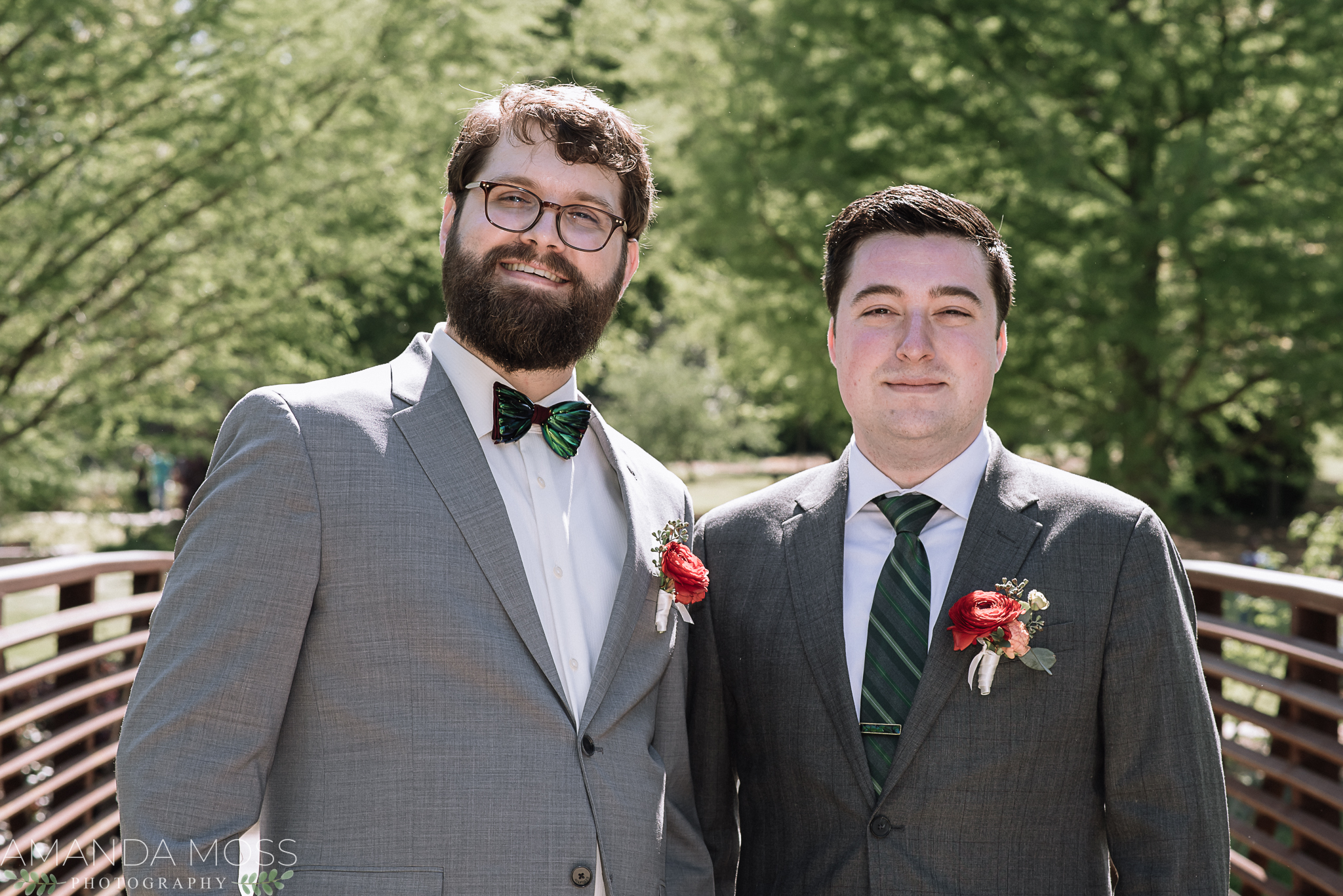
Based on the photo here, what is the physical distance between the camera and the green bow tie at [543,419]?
2455 mm

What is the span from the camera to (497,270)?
2.55m

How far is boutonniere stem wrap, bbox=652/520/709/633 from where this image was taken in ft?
8.18

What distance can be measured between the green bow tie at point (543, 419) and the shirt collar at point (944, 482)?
698 millimetres

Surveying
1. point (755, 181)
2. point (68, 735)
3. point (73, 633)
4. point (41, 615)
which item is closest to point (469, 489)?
point (68, 735)

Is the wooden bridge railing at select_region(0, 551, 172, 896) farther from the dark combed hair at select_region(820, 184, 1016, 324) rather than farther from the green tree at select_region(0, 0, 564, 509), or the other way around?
the green tree at select_region(0, 0, 564, 509)

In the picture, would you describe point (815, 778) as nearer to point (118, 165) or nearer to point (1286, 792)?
point (1286, 792)

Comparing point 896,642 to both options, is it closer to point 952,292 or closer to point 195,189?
point 952,292

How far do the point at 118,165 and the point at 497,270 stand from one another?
285 inches

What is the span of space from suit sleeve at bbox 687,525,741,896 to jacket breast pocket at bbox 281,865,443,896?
2.84ft

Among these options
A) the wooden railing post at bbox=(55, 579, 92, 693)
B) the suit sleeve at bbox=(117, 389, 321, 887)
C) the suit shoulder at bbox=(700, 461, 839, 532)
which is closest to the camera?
the suit sleeve at bbox=(117, 389, 321, 887)

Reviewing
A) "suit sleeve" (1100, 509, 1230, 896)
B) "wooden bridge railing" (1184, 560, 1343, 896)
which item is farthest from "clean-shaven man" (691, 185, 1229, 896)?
"wooden bridge railing" (1184, 560, 1343, 896)

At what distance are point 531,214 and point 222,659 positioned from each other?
119 cm

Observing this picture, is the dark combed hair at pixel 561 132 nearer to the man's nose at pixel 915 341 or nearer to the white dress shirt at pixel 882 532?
the man's nose at pixel 915 341

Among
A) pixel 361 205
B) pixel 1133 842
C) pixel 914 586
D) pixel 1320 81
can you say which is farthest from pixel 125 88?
pixel 1320 81
